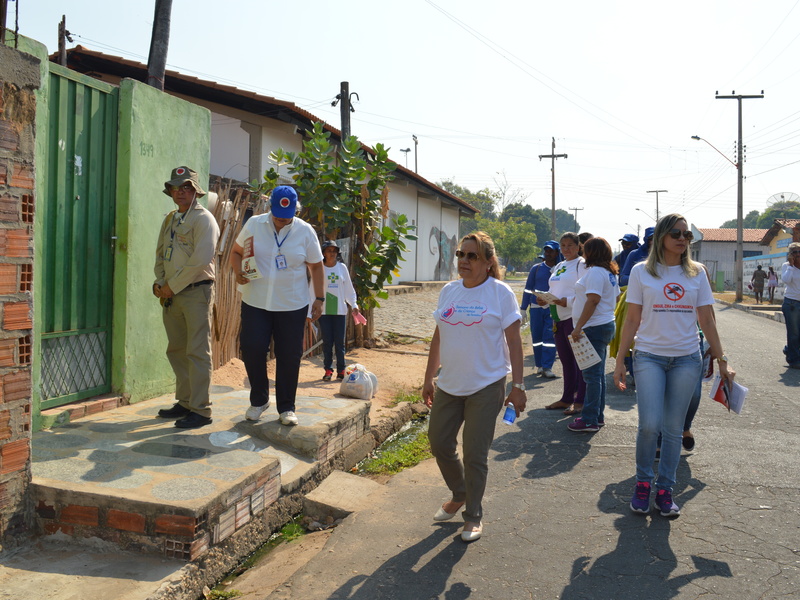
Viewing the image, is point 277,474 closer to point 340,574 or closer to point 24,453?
point 340,574

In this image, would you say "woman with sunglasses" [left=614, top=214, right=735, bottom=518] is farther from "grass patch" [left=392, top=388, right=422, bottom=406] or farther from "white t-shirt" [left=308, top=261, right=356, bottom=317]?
"white t-shirt" [left=308, top=261, right=356, bottom=317]

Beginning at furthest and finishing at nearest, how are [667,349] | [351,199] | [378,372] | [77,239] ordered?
[351,199] < [378,372] < [77,239] < [667,349]

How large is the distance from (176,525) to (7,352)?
1246 mm

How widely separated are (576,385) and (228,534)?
4.55 metres

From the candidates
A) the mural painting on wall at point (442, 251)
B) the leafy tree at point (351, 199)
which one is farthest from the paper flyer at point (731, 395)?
the mural painting on wall at point (442, 251)

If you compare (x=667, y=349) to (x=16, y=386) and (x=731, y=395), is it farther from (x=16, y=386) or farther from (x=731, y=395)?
(x=16, y=386)

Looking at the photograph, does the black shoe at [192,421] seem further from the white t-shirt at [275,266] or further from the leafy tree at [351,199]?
the leafy tree at [351,199]

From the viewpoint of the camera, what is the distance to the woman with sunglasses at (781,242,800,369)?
10625 mm

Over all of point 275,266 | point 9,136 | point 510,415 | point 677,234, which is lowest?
point 510,415

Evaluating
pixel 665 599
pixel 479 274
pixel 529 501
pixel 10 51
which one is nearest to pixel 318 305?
pixel 479 274

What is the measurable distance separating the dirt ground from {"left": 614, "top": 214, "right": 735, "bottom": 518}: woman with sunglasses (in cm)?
318

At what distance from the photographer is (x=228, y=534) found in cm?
397

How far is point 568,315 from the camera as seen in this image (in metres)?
7.20

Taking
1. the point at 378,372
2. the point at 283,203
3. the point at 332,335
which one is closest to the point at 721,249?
the point at 378,372
